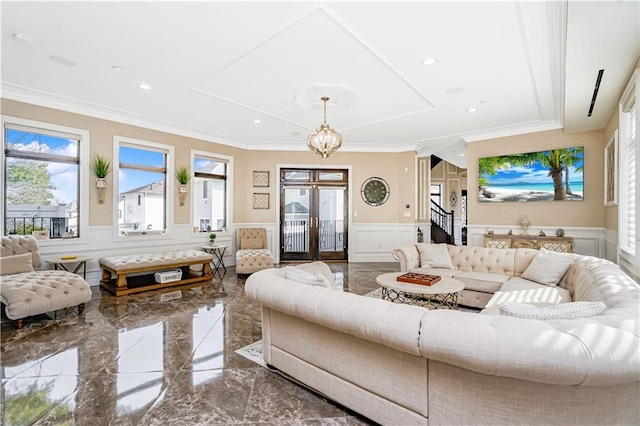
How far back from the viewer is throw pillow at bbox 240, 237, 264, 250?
22.1 feet

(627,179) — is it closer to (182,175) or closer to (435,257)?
(435,257)

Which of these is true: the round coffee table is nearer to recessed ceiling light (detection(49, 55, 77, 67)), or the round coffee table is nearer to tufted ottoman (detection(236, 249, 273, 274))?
tufted ottoman (detection(236, 249, 273, 274))

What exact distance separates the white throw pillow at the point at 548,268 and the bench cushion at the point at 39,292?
5.48 metres

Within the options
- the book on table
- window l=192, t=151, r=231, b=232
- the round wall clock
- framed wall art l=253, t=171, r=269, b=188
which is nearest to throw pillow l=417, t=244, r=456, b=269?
the book on table

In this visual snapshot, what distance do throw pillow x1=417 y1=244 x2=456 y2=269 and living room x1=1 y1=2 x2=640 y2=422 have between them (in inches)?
52.2

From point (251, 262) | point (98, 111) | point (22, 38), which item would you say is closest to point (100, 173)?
point (98, 111)

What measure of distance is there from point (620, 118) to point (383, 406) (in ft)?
14.6

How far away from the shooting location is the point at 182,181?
6062 millimetres

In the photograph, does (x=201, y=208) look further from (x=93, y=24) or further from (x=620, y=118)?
(x=620, y=118)

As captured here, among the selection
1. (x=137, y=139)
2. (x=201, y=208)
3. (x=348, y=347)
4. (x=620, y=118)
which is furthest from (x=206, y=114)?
(x=620, y=118)

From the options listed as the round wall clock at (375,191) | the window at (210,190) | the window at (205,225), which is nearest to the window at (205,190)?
the window at (210,190)

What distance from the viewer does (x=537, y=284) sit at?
11.3 ft

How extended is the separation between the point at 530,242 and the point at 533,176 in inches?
49.9

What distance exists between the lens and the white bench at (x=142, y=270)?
4.51 metres
